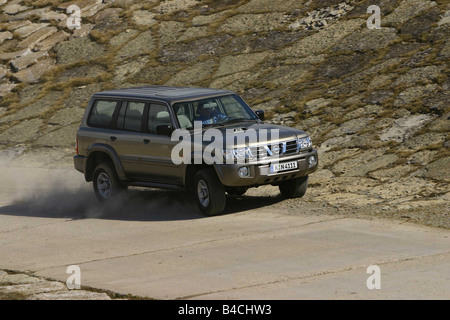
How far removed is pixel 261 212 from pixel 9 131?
10.4 metres

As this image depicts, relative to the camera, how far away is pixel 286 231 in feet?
38.4

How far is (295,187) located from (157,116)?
2438 millimetres

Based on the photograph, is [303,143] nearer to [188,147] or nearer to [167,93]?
[188,147]

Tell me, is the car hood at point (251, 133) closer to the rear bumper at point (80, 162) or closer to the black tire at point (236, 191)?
→ the black tire at point (236, 191)

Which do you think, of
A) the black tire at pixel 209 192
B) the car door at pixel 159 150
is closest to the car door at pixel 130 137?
the car door at pixel 159 150

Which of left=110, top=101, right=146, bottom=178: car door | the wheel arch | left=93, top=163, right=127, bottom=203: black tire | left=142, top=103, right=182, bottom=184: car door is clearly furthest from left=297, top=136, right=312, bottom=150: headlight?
left=93, top=163, right=127, bottom=203: black tire

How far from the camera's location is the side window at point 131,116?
46.2ft

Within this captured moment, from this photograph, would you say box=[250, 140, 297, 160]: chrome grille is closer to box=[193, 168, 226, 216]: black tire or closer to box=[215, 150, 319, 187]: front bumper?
box=[215, 150, 319, 187]: front bumper

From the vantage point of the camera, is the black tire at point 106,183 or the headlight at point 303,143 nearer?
the headlight at point 303,143

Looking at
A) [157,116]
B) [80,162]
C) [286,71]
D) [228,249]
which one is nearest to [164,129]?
[157,116]

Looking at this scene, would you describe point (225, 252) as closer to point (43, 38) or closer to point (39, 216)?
point (39, 216)

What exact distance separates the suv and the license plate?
1 cm

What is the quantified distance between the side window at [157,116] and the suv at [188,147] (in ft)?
0.05
